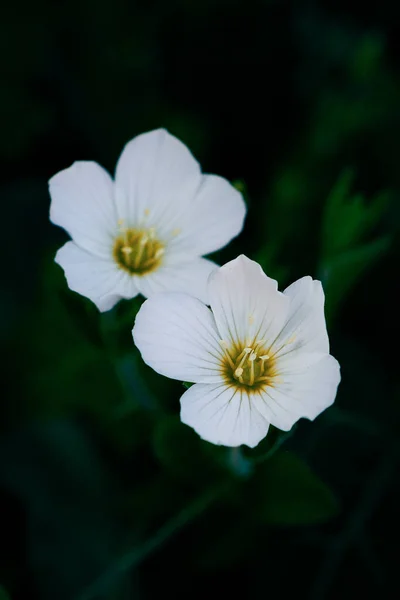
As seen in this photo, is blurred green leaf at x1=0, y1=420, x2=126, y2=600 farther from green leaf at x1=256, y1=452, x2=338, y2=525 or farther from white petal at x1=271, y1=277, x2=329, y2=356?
white petal at x1=271, y1=277, x2=329, y2=356

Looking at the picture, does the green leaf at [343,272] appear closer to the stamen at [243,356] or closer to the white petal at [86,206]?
the stamen at [243,356]

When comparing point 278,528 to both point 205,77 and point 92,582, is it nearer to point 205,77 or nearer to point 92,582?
point 92,582

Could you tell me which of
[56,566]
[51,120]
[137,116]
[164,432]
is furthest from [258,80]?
[56,566]

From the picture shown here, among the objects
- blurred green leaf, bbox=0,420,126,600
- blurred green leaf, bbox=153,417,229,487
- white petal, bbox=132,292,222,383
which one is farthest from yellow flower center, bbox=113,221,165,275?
blurred green leaf, bbox=0,420,126,600

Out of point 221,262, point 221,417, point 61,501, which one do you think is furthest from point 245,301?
point 61,501

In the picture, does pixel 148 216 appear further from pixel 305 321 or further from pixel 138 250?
pixel 305 321

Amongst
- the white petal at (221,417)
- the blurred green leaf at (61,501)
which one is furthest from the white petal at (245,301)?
the blurred green leaf at (61,501)
